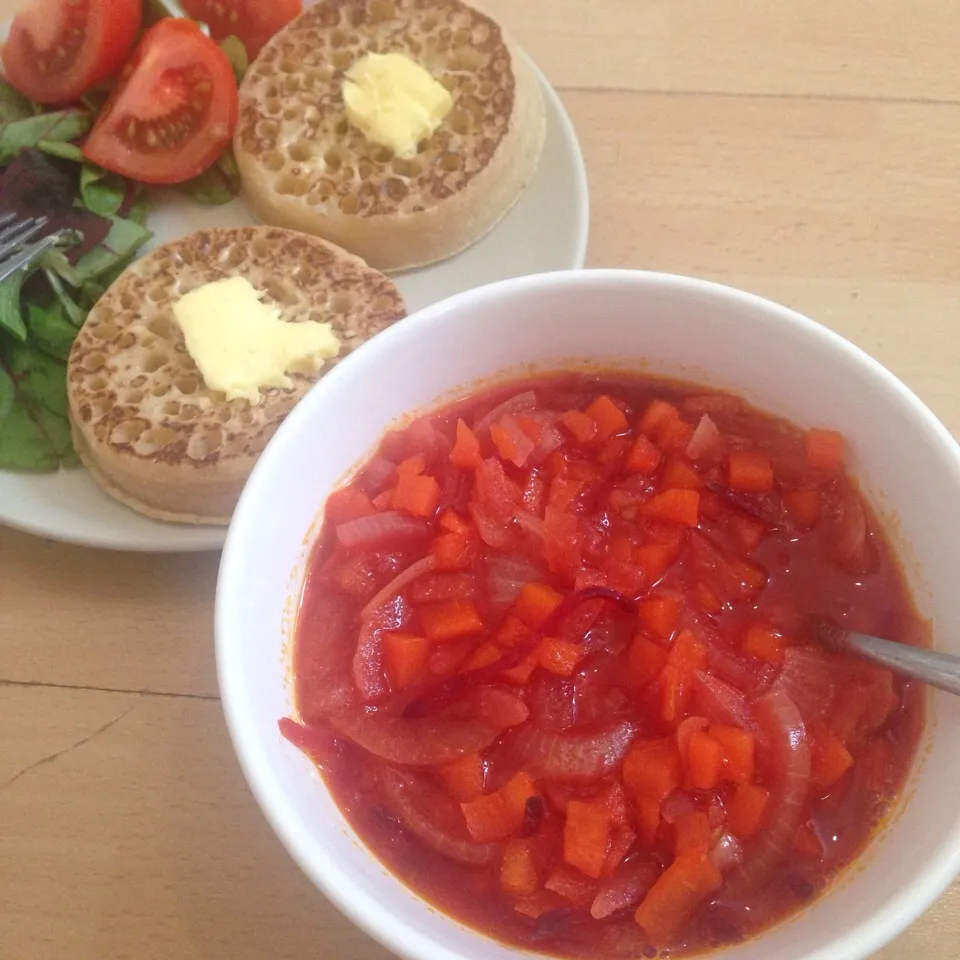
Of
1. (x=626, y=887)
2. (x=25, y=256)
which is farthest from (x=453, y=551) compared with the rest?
(x=25, y=256)

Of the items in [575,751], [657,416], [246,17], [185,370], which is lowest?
[185,370]

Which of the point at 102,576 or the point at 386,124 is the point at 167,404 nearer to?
the point at 102,576

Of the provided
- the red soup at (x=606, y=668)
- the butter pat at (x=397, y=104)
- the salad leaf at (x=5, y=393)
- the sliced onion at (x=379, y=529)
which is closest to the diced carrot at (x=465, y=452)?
the red soup at (x=606, y=668)

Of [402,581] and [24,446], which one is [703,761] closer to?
[402,581]

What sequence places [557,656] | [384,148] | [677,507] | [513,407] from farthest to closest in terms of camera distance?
[384,148], [513,407], [677,507], [557,656]

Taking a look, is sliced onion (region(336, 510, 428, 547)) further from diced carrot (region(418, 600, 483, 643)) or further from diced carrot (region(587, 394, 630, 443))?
diced carrot (region(587, 394, 630, 443))

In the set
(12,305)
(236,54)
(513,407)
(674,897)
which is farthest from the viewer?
(236,54)

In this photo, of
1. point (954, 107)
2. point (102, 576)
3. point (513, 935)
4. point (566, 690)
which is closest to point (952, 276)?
point (954, 107)

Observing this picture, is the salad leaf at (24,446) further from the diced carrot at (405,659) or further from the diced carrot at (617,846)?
the diced carrot at (617,846)
